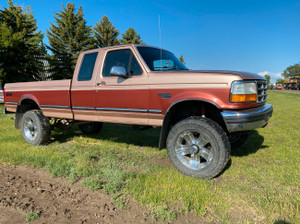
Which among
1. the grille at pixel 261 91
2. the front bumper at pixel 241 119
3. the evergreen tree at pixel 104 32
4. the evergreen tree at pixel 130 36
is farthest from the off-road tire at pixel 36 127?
the evergreen tree at pixel 130 36

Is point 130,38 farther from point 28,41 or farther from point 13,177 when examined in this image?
point 13,177

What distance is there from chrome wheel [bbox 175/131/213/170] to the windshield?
1.34 meters

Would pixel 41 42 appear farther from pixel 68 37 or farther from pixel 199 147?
pixel 199 147

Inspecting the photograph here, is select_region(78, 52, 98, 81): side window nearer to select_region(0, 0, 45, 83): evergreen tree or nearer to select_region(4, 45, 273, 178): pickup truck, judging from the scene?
select_region(4, 45, 273, 178): pickup truck

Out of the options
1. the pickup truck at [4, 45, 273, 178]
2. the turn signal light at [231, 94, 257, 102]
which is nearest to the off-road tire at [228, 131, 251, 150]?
the pickup truck at [4, 45, 273, 178]

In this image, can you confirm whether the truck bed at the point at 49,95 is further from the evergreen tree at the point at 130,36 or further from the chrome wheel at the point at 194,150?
the evergreen tree at the point at 130,36

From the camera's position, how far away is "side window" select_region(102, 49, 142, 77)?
366 centimetres

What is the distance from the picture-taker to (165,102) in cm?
328

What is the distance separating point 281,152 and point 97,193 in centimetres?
356

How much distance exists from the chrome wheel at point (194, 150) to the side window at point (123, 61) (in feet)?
4.52

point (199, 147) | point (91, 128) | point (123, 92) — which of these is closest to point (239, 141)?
point (199, 147)

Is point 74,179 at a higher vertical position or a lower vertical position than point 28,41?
lower

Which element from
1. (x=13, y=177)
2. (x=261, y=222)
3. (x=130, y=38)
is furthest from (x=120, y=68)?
(x=130, y=38)

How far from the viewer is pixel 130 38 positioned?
40.8m
